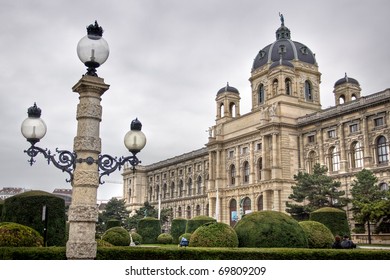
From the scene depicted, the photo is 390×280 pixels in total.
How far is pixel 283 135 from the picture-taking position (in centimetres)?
5303

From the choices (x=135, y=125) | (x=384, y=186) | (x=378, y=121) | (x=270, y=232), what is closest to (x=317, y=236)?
(x=270, y=232)

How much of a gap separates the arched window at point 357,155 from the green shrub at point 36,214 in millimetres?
34797

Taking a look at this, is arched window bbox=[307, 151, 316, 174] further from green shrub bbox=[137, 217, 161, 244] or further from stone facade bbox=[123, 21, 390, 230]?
green shrub bbox=[137, 217, 161, 244]

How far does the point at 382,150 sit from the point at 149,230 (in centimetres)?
2418

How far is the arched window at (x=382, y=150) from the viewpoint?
4328cm

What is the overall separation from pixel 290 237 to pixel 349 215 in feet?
96.2

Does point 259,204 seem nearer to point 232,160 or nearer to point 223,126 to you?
point 232,160

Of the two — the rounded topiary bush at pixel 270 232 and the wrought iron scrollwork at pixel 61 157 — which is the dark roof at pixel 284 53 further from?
the wrought iron scrollwork at pixel 61 157

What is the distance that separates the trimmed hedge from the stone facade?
1193 inches

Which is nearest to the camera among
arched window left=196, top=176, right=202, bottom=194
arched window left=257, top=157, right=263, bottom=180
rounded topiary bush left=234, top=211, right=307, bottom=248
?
rounded topiary bush left=234, top=211, right=307, bottom=248

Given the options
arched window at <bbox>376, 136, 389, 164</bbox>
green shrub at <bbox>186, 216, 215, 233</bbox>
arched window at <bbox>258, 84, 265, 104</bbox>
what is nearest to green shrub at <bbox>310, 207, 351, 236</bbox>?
green shrub at <bbox>186, 216, 215, 233</bbox>

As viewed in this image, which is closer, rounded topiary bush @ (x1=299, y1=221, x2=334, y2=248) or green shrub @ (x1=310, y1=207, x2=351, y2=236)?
rounded topiary bush @ (x1=299, y1=221, x2=334, y2=248)

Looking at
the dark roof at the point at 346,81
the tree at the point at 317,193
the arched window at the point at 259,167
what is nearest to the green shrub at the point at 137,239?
the tree at the point at 317,193

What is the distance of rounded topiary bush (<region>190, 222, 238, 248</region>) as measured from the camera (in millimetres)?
18953
